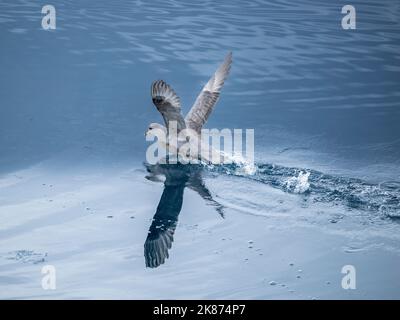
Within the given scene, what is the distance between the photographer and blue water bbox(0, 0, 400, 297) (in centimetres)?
966

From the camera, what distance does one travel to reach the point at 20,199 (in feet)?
29.0

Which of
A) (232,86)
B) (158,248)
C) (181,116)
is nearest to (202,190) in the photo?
(181,116)

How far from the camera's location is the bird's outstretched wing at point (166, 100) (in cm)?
881

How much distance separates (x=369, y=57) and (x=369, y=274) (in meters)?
6.01

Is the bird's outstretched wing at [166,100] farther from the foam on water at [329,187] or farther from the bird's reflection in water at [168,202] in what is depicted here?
the foam on water at [329,187]

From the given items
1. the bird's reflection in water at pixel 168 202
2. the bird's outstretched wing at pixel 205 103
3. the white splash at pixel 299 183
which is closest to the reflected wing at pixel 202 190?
the bird's reflection in water at pixel 168 202

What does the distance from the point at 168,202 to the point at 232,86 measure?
142 inches

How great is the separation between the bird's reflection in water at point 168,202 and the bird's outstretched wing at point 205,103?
0.63 meters

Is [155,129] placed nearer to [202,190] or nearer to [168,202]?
[202,190]

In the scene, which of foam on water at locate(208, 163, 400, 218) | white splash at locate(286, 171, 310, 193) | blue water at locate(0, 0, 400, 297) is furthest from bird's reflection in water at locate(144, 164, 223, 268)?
white splash at locate(286, 171, 310, 193)

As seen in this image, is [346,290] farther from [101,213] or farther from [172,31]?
[172,31]

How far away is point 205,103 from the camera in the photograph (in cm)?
1012

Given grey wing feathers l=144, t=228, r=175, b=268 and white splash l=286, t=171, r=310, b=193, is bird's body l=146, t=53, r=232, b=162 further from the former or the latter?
grey wing feathers l=144, t=228, r=175, b=268

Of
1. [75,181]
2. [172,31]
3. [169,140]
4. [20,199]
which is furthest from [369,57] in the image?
[20,199]
